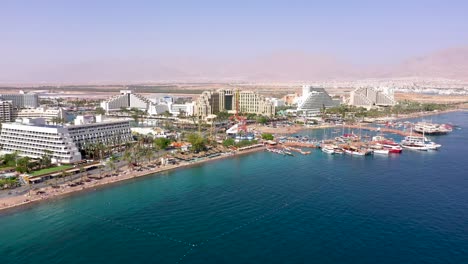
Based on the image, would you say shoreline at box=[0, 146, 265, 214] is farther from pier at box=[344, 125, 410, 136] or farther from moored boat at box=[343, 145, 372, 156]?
pier at box=[344, 125, 410, 136]

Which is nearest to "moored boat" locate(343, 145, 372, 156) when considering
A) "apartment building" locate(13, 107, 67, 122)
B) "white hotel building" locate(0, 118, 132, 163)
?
"white hotel building" locate(0, 118, 132, 163)

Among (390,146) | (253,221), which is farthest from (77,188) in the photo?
(390,146)

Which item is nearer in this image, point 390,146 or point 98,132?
point 98,132

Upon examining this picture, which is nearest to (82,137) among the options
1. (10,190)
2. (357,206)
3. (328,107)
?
(10,190)

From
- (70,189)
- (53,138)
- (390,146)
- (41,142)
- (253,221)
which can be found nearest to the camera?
(253,221)

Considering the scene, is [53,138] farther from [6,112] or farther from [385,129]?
[385,129]

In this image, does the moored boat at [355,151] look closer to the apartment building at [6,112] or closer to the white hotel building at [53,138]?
the white hotel building at [53,138]
